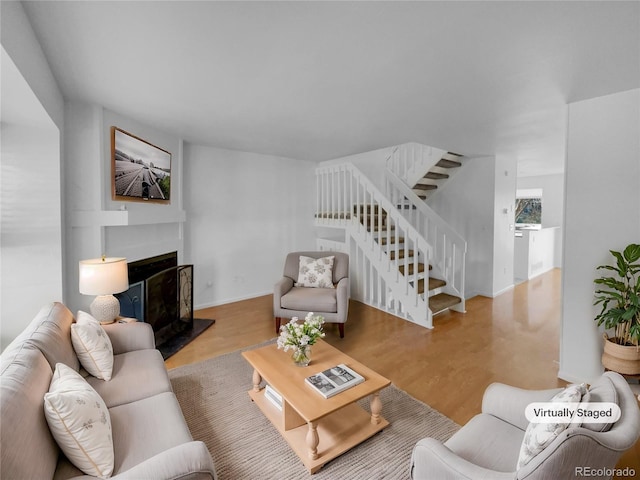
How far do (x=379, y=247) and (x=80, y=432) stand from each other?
3390 mm

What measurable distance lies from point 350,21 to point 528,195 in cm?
806

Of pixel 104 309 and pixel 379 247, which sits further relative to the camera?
pixel 379 247

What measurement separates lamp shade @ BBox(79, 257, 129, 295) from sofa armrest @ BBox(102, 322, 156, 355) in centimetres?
26

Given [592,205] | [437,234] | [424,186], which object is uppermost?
[424,186]

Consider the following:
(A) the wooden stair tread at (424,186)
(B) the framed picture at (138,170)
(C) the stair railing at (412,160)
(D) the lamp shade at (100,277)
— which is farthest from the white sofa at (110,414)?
(A) the wooden stair tread at (424,186)

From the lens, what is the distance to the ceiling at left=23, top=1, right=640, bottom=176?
1.37m

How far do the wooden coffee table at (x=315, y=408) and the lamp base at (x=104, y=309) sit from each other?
1.05 meters

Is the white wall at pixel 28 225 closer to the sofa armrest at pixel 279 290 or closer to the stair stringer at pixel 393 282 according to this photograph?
the sofa armrest at pixel 279 290

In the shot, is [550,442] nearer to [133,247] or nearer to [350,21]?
[350,21]

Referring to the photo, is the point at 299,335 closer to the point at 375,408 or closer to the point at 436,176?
the point at 375,408

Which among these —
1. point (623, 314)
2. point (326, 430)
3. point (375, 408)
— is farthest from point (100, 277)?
point (623, 314)

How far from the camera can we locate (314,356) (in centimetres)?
208

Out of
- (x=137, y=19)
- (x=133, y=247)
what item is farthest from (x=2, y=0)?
(x=133, y=247)

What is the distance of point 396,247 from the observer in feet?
12.3
